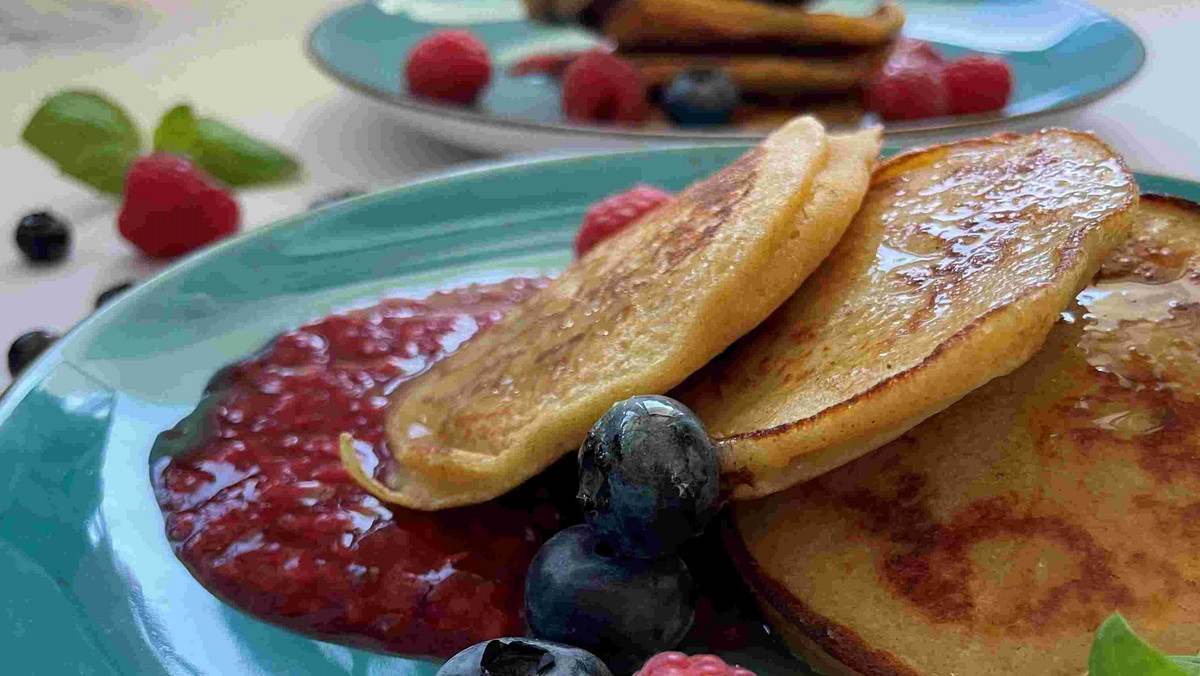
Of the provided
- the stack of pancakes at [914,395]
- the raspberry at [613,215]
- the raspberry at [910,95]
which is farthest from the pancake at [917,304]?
the raspberry at [910,95]

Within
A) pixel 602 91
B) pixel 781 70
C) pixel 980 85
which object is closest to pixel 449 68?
pixel 602 91

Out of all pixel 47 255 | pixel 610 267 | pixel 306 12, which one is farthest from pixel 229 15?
pixel 610 267

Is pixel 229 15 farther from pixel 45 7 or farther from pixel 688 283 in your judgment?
pixel 688 283

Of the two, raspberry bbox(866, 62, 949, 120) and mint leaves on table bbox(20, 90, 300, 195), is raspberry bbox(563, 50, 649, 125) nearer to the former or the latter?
raspberry bbox(866, 62, 949, 120)

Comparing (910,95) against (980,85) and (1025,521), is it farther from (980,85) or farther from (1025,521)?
(1025,521)

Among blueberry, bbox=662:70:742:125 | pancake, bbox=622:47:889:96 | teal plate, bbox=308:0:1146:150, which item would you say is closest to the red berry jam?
teal plate, bbox=308:0:1146:150

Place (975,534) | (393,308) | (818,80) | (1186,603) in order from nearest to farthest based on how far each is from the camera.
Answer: (1186,603) < (975,534) < (393,308) < (818,80)
